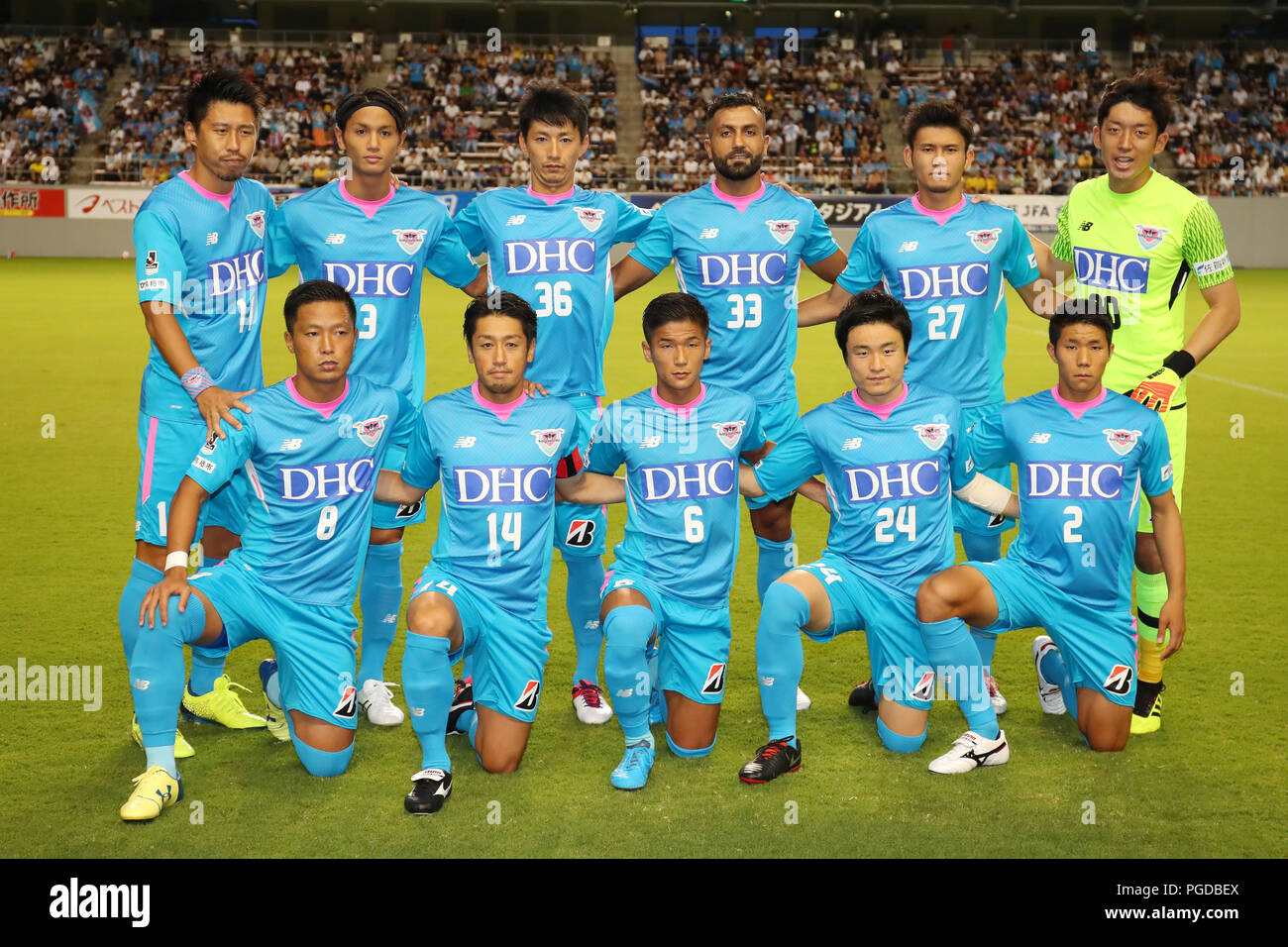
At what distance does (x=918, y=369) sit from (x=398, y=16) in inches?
1377

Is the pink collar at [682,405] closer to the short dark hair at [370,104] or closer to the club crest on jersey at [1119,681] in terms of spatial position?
the short dark hair at [370,104]

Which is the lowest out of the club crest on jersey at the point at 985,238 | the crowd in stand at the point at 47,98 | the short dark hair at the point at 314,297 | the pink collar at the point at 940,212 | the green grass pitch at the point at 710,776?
the green grass pitch at the point at 710,776

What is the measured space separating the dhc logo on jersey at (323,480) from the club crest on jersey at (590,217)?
145 centimetres

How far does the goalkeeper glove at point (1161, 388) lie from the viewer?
15.7ft

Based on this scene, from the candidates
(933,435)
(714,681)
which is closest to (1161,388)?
(933,435)

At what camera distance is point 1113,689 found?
15.1 feet

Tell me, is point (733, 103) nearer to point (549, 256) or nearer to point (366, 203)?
point (549, 256)

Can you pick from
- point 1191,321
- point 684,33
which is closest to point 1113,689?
point 1191,321

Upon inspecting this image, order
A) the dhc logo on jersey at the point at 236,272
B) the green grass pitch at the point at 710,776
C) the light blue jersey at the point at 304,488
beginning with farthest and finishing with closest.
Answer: the dhc logo on jersey at the point at 236,272 < the light blue jersey at the point at 304,488 < the green grass pitch at the point at 710,776

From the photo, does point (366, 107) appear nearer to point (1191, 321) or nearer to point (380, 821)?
point (380, 821)

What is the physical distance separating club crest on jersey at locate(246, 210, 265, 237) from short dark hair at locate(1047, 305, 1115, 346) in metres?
3.20

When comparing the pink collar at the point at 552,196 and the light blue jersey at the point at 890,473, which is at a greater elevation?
the pink collar at the point at 552,196

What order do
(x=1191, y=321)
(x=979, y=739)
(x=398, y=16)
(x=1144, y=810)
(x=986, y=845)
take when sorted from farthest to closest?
(x=398, y=16)
(x=1191, y=321)
(x=979, y=739)
(x=1144, y=810)
(x=986, y=845)

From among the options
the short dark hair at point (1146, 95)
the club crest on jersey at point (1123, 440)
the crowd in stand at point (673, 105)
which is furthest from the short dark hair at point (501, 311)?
the crowd in stand at point (673, 105)
